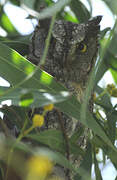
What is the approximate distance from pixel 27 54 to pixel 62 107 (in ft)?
3.00

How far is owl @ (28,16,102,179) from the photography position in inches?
79.8

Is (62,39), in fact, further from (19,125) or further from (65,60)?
(19,125)

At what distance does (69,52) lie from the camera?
2.02 metres

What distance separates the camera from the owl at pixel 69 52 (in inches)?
79.8

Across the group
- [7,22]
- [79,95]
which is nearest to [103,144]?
[79,95]

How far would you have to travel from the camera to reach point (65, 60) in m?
2.05

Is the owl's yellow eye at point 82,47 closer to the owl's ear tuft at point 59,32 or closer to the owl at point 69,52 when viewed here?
the owl at point 69,52

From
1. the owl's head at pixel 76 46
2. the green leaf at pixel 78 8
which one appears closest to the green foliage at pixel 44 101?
the green leaf at pixel 78 8

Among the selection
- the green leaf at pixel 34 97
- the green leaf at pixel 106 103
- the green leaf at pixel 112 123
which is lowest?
the green leaf at pixel 34 97

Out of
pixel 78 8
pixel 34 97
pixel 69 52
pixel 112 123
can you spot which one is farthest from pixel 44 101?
pixel 78 8

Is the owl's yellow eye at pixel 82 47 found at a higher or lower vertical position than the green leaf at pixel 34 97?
higher

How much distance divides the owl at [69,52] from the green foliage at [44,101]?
9 centimetres

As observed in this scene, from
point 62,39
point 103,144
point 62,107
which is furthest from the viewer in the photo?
point 62,39

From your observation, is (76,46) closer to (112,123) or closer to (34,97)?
(112,123)
